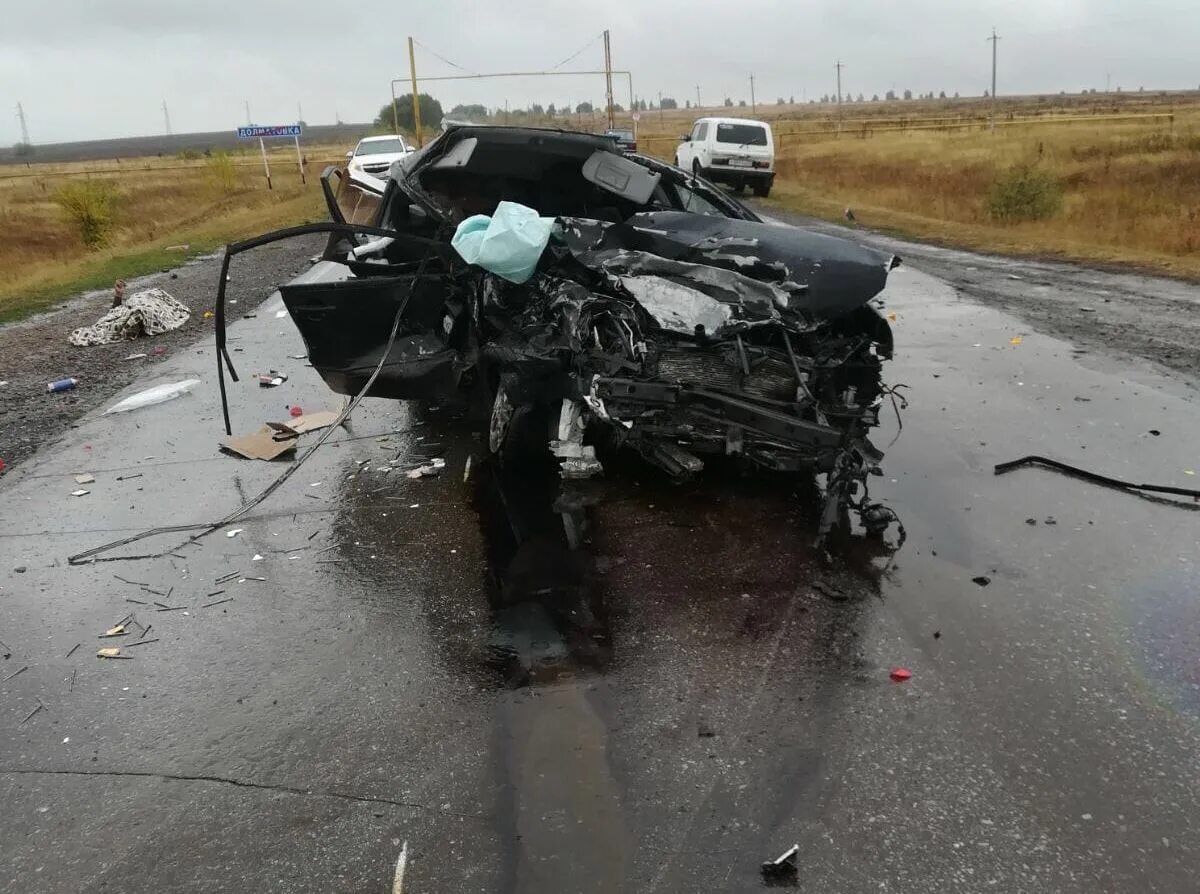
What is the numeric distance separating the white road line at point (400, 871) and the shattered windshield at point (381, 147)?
22.7 meters

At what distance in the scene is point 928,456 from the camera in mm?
5316

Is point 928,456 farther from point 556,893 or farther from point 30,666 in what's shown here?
point 30,666

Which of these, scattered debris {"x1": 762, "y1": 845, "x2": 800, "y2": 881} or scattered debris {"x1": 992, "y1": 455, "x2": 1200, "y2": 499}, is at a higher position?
scattered debris {"x1": 992, "y1": 455, "x2": 1200, "y2": 499}

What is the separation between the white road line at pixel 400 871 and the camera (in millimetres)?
2283

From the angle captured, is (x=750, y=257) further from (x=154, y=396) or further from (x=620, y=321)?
(x=154, y=396)

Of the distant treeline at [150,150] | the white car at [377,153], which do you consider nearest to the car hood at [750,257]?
the white car at [377,153]

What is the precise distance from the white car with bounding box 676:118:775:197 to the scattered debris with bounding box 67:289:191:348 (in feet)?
48.9

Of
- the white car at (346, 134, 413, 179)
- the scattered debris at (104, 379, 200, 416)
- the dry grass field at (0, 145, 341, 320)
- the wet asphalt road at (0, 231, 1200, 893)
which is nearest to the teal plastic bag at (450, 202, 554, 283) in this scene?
the wet asphalt road at (0, 231, 1200, 893)

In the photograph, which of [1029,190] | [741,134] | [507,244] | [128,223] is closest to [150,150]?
[128,223]

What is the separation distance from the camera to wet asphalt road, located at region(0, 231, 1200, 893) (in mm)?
2396

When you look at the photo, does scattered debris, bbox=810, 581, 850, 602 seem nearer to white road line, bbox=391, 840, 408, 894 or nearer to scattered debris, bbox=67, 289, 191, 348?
white road line, bbox=391, 840, 408, 894

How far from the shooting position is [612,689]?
314cm

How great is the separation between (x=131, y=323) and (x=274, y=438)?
195 inches

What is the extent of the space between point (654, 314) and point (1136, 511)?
2.78m
